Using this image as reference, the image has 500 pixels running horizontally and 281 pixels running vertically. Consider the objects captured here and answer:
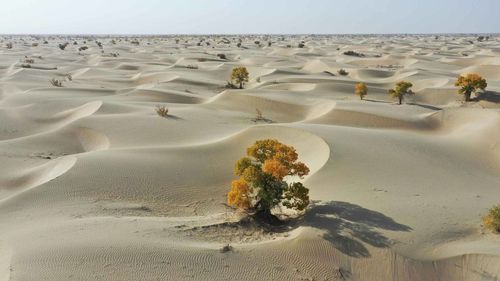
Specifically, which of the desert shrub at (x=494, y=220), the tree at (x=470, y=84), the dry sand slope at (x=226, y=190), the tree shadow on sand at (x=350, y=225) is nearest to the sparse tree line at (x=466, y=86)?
the tree at (x=470, y=84)

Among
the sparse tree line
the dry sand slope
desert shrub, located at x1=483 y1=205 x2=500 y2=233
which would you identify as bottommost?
the dry sand slope

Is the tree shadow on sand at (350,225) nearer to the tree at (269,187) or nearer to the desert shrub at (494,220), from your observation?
the tree at (269,187)

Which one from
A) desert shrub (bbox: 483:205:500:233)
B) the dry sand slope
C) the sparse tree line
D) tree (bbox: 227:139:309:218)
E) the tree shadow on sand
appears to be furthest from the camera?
the sparse tree line

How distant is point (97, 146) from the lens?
11406mm

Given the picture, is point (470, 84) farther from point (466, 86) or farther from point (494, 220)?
point (494, 220)

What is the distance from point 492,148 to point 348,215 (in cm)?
614

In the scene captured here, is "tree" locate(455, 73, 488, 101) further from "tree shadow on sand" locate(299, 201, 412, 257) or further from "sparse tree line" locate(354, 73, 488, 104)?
"tree shadow on sand" locate(299, 201, 412, 257)

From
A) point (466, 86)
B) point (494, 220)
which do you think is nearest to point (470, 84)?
point (466, 86)

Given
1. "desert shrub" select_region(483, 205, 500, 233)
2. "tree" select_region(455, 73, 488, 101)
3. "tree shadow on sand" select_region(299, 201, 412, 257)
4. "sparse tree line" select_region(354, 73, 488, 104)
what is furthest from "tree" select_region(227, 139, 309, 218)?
"tree" select_region(455, 73, 488, 101)

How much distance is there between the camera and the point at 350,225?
248 inches

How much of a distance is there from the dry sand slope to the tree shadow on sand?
27 millimetres

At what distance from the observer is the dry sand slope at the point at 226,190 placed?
553cm

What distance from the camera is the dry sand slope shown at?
18.1 feet

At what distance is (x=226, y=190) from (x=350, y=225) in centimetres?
286
